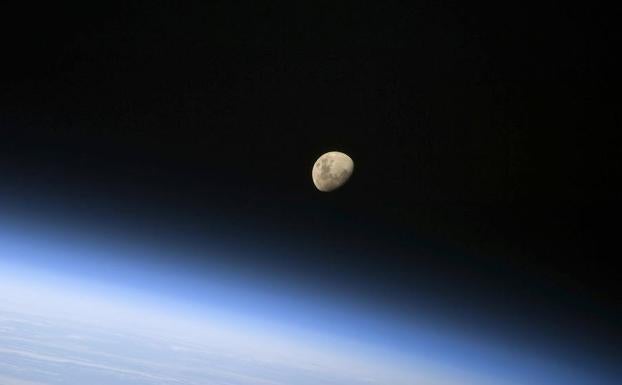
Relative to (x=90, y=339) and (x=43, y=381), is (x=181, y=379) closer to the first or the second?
(x=43, y=381)

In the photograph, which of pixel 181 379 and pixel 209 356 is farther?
pixel 209 356

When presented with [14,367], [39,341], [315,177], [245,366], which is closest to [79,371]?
[14,367]

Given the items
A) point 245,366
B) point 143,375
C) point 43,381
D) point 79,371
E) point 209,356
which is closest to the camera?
point 43,381

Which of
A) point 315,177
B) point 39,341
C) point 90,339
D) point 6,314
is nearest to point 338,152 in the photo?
point 315,177

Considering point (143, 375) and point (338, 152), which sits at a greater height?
point (143, 375)

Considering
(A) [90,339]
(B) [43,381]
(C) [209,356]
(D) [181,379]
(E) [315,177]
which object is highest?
(A) [90,339]

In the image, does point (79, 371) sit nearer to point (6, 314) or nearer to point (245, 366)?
point (245, 366)

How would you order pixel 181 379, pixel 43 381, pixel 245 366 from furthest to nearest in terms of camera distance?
pixel 245 366
pixel 181 379
pixel 43 381
